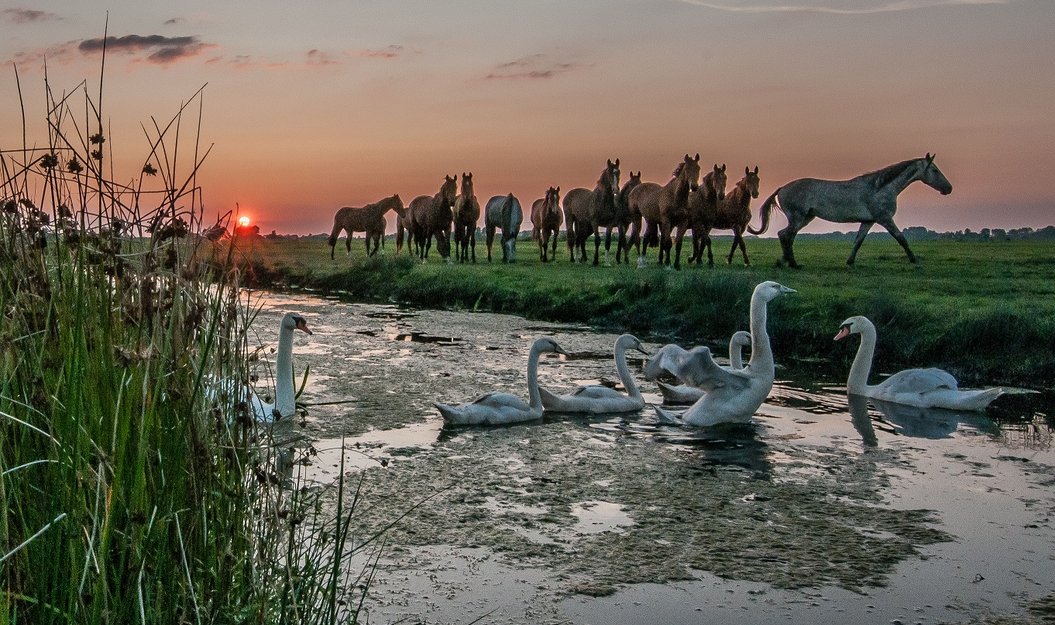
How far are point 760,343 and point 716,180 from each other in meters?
15.0

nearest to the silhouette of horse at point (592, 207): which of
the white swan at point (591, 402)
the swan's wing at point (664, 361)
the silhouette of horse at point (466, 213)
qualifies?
the silhouette of horse at point (466, 213)

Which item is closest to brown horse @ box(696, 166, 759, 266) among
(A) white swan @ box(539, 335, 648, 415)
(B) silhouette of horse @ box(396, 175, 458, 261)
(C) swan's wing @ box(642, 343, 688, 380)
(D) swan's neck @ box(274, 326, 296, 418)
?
(B) silhouette of horse @ box(396, 175, 458, 261)

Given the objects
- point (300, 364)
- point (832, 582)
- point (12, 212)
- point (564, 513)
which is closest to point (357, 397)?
point (300, 364)

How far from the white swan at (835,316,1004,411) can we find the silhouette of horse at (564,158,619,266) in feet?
60.1

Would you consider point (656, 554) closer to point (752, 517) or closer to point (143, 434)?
point (752, 517)

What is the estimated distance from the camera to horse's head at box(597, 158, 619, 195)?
97.6ft

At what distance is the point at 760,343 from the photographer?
30.6 feet

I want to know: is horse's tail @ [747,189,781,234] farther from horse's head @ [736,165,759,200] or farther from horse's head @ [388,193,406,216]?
horse's head @ [388,193,406,216]

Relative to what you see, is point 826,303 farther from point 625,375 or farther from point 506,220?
point 506,220

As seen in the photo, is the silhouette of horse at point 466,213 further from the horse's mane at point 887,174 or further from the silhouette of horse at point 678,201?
the horse's mane at point 887,174

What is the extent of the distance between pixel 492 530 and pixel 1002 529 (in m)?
2.95

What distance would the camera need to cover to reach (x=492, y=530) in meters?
5.85

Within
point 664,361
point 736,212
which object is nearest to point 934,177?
point 736,212

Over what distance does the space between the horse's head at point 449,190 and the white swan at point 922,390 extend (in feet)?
75.1
